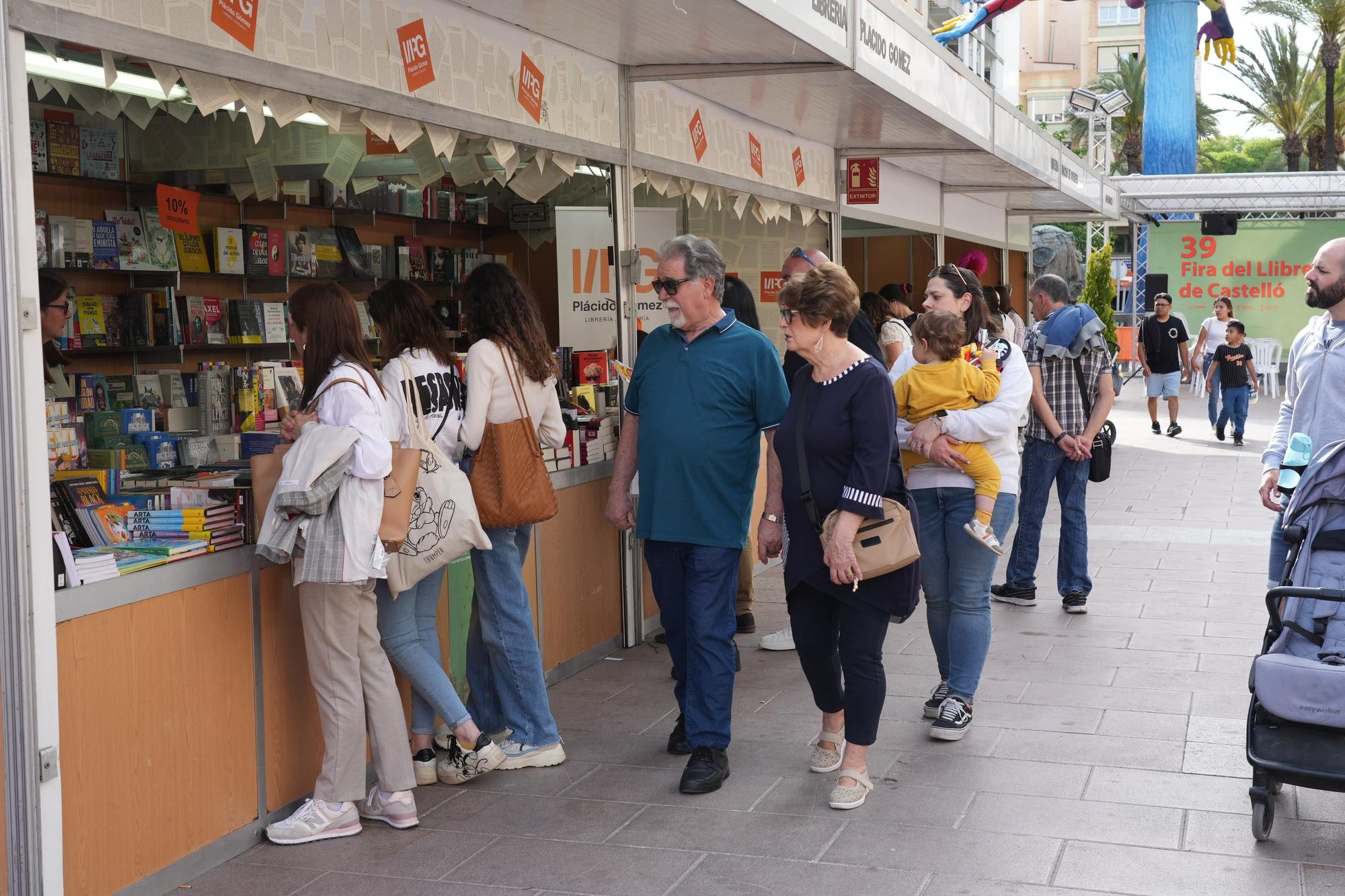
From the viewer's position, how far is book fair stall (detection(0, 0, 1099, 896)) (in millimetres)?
3453

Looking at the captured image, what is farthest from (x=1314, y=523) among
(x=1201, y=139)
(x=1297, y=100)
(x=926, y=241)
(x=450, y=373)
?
(x=1201, y=139)

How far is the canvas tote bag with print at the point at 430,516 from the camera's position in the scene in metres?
4.34

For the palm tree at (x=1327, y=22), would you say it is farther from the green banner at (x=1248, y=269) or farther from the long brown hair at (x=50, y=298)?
the long brown hair at (x=50, y=298)

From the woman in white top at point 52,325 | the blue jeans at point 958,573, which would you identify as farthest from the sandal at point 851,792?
the woman in white top at point 52,325

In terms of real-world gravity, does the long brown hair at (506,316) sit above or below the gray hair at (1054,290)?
below

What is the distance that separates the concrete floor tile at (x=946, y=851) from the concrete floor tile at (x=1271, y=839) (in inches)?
17.8

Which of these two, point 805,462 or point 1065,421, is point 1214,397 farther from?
point 805,462

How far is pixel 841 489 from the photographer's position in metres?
4.27

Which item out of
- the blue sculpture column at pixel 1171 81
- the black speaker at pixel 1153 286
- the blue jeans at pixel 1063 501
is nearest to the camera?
the blue jeans at pixel 1063 501

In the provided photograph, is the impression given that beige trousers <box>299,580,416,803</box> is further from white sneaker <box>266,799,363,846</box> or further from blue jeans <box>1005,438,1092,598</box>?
blue jeans <box>1005,438,1092,598</box>

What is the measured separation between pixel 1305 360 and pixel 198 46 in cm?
373

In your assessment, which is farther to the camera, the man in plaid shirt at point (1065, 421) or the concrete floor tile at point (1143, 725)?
the man in plaid shirt at point (1065, 421)

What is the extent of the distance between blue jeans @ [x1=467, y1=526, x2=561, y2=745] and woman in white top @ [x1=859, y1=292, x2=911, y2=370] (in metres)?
3.44

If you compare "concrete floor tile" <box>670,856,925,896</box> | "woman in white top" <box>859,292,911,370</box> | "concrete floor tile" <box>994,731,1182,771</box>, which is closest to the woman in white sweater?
"concrete floor tile" <box>994,731,1182,771</box>
